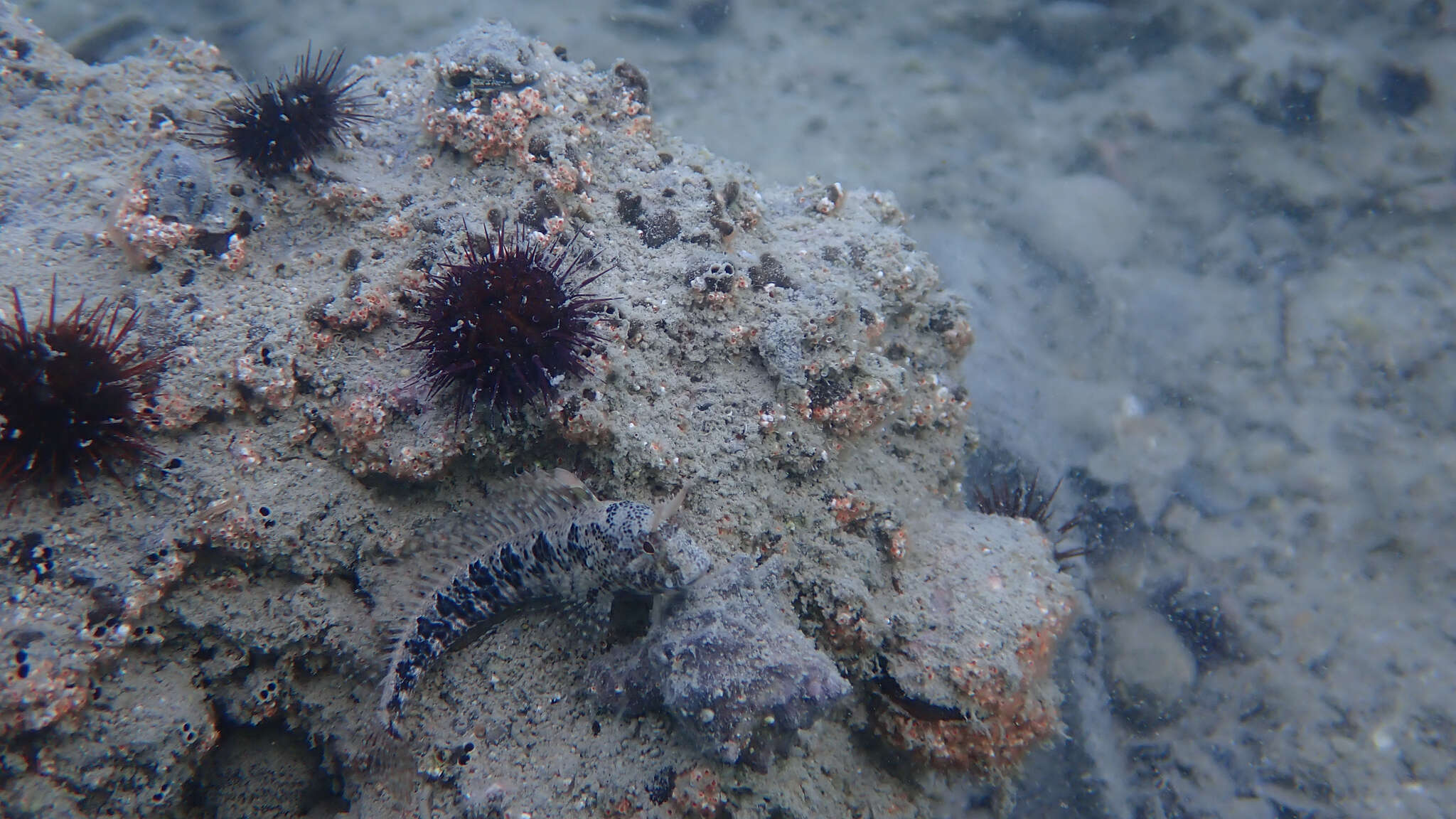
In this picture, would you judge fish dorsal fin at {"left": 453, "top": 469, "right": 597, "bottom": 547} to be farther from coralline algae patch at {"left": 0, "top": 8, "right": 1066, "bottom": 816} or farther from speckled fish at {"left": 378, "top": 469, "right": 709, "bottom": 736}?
coralline algae patch at {"left": 0, "top": 8, "right": 1066, "bottom": 816}

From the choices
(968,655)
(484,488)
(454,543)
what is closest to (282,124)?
(484,488)

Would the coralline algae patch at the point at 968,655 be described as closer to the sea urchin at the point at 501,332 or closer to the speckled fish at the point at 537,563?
the speckled fish at the point at 537,563

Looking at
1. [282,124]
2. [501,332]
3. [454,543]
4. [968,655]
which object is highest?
[282,124]

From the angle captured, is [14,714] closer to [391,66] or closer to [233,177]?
[233,177]

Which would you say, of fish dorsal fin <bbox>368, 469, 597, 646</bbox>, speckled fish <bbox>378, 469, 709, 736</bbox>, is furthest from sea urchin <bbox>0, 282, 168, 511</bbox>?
speckled fish <bbox>378, 469, 709, 736</bbox>

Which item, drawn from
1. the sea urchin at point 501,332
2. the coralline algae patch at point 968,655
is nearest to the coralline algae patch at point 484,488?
the coralline algae patch at point 968,655

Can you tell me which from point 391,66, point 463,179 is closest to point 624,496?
point 463,179

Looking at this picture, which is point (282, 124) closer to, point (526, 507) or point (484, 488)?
point (484, 488)
